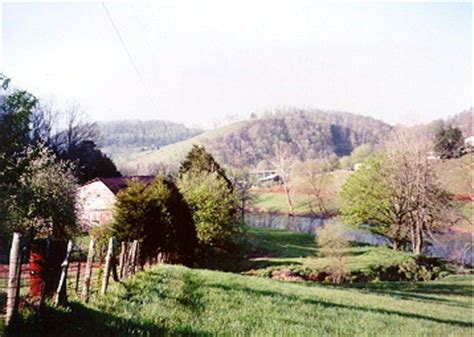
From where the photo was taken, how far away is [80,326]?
6.86m

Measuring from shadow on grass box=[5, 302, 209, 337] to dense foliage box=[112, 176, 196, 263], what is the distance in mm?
16606

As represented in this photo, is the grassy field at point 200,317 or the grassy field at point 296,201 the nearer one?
the grassy field at point 200,317

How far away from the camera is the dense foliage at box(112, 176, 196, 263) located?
2456cm

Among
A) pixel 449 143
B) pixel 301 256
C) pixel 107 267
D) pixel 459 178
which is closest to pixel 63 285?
pixel 107 267

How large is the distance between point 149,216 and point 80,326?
18967 mm

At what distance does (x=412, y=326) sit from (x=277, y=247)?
141 feet

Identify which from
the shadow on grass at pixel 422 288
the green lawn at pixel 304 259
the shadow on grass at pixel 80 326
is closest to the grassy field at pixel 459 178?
the green lawn at pixel 304 259

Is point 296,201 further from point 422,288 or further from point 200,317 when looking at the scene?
point 200,317

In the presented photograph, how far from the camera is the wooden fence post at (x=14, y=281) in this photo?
6.44 meters

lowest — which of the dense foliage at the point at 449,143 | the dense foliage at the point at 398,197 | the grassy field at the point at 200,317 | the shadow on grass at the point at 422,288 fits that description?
the shadow on grass at the point at 422,288

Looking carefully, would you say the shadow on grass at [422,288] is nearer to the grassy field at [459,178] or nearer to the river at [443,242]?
the river at [443,242]

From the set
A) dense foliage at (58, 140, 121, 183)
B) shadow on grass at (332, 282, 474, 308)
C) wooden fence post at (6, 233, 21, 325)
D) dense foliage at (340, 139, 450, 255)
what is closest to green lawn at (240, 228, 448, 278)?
dense foliage at (340, 139, 450, 255)

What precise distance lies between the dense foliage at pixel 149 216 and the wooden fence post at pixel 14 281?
57.7ft

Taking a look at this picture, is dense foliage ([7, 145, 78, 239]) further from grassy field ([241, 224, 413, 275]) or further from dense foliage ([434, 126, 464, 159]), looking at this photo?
dense foliage ([434, 126, 464, 159])
